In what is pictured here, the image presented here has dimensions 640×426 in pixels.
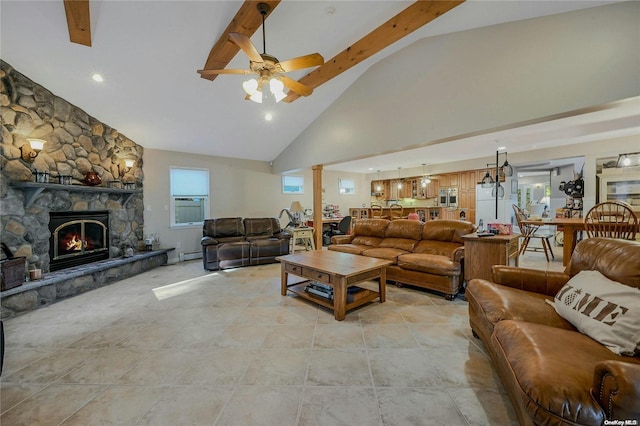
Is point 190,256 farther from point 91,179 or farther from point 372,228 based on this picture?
point 372,228

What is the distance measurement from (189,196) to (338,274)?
4.72 m

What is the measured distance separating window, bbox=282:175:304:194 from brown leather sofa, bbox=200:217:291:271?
1.80 meters

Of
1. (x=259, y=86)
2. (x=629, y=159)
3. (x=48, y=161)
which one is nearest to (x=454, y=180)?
(x=629, y=159)

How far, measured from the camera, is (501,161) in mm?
7109

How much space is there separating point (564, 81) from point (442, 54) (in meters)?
1.46

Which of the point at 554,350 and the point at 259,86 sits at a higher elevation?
the point at 259,86

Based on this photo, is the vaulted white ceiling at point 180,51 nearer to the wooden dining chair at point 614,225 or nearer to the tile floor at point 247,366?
the wooden dining chair at point 614,225

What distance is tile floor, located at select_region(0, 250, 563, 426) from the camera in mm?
1550

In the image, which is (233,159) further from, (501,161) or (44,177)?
(501,161)

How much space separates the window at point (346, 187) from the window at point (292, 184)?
2.09m

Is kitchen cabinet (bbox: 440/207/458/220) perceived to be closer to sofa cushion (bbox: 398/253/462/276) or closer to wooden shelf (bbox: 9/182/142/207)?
sofa cushion (bbox: 398/253/462/276)

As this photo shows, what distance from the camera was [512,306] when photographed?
1.81m

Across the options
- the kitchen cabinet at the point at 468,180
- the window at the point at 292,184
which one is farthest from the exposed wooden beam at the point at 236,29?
the kitchen cabinet at the point at 468,180

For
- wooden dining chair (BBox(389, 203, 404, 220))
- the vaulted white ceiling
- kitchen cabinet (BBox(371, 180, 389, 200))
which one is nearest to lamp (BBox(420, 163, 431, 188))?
wooden dining chair (BBox(389, 203, 404, 220))
